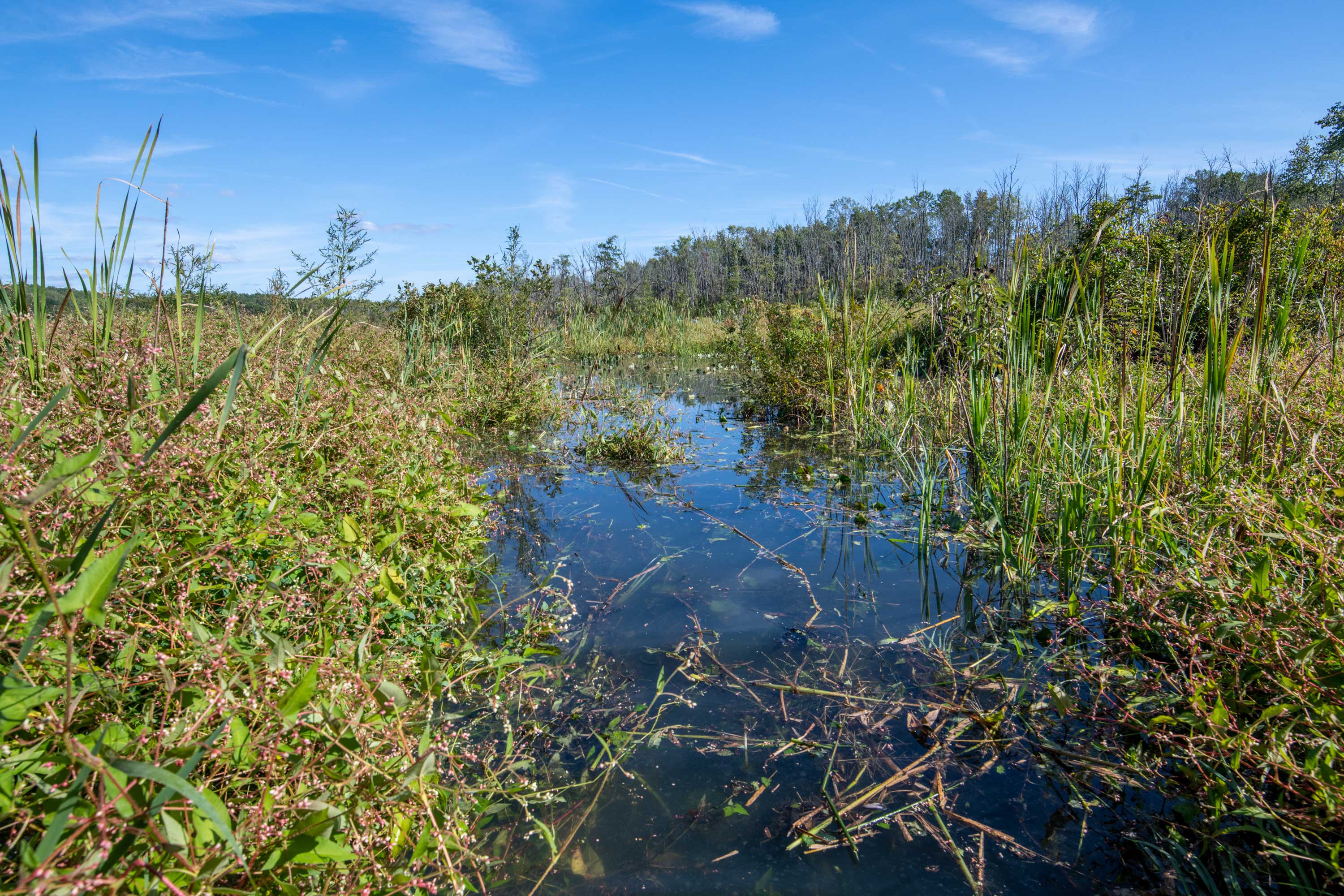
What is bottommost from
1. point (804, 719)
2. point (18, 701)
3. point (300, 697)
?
point (804, 719)

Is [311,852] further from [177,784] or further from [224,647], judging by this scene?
[177,784]

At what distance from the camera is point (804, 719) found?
2492 millimetres

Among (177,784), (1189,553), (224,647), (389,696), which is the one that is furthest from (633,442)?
(177,784)

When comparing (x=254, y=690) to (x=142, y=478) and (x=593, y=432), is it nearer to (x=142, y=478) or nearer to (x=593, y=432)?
(x=142, y=478)

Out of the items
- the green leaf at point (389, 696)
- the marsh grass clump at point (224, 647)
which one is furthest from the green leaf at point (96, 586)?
the green leaf at point (389, 696)

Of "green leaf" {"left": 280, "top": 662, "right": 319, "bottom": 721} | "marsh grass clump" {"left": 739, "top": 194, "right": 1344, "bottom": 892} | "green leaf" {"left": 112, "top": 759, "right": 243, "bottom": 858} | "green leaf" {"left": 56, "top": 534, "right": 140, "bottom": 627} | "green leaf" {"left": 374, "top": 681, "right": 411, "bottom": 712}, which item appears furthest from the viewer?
"marsh grass clump" {"left": 739, "top": 194, "right": 1344, "bottom": 892}

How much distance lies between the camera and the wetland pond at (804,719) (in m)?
1.87

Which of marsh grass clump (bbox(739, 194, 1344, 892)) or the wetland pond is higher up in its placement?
marsh grass clump (bbox(739, 194, 1344, 892))

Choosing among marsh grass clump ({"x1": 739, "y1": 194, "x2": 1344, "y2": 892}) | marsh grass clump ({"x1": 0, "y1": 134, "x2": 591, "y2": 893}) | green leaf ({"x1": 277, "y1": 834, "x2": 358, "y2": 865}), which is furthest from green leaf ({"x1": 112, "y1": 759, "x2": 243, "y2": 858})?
marsh grass clump ({"x1": 739, "y1": 194, "x2": 1344, "y2": 892})

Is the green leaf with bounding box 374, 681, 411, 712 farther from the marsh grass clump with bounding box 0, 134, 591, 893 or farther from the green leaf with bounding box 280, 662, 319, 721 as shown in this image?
the green leaf with bounding box 280, 662, 319, 721

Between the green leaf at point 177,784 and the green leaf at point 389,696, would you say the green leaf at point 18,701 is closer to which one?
the green leaf at point 177,784

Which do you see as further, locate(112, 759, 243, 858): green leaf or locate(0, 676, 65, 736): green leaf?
locate(0, 676, 65, 736): green leaf

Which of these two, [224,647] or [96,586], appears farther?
[224,647]

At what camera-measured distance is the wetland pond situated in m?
1.87
